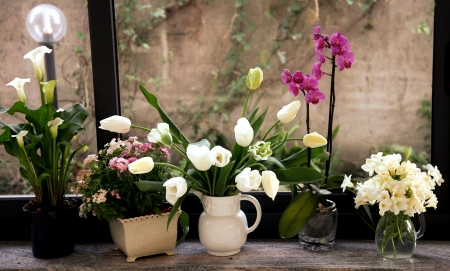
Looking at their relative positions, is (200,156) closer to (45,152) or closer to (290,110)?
(290,110)

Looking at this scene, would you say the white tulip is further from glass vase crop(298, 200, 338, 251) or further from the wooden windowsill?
glass vase crop(298, 200, 338, 251)

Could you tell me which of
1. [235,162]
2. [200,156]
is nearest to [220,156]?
[200,156]

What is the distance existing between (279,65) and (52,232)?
0.86 m

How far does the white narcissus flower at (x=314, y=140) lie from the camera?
1.35 meters

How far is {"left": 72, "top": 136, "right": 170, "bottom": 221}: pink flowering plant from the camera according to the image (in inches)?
55.0

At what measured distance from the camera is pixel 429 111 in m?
1.66

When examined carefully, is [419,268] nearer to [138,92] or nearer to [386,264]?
[386,264]

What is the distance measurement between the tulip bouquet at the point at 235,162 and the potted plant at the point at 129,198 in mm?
54

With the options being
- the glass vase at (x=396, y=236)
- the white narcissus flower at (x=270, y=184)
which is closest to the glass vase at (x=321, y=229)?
the glass vase at (x=396, y=236)

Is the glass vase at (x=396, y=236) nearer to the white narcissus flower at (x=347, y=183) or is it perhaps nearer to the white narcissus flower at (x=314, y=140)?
the white narcissus flower at (x=347, y=183)

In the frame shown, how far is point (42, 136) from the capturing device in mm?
1418

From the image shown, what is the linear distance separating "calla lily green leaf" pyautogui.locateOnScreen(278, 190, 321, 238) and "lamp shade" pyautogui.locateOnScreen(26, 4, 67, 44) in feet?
2.97

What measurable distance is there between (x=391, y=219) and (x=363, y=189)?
0.11 m

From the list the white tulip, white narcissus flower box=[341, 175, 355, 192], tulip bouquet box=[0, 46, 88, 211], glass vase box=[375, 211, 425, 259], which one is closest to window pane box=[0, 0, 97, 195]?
tulip bouquet box=[0, 46, 88, 211]
